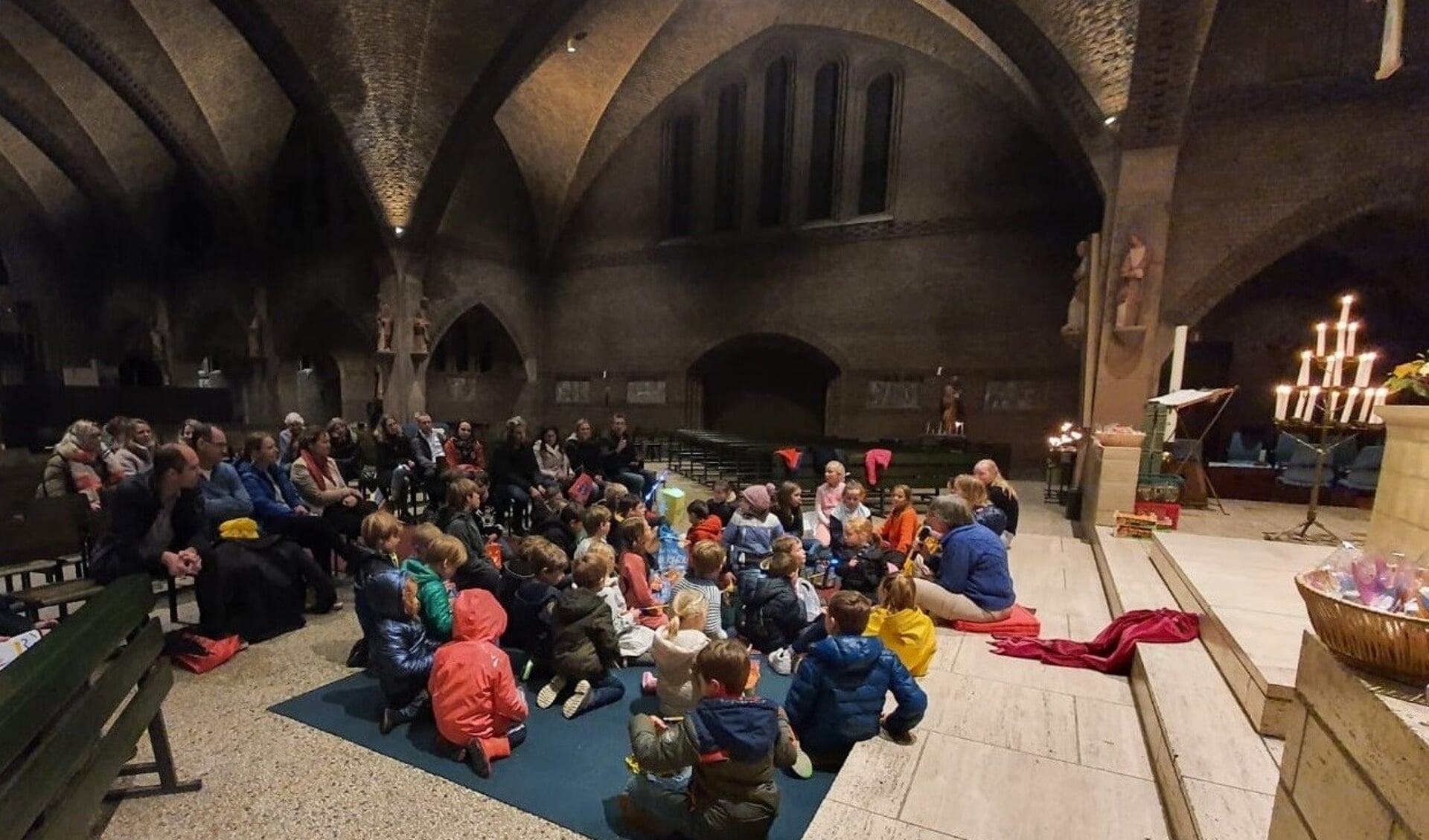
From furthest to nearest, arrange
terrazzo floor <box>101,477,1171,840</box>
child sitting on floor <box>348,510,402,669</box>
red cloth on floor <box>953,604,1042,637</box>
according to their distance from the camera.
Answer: red cloth on floor <box>953,604,1042,637</box>, child sitting on floor <box>348,510,402,669</box>, terrazzo floor <box>101,477,1171,840</box>

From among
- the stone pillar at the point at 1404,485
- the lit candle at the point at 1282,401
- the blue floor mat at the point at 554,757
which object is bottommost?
the blue floor mat at the point at 554,757

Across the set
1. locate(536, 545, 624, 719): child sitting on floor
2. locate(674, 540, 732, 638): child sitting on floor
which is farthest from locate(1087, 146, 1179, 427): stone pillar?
locate(536, 545, 624, 719): child sitting on floor

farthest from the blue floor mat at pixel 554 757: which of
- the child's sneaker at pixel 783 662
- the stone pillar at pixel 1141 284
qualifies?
the stone pillar at pixel 1141 284

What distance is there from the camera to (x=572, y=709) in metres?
3.06

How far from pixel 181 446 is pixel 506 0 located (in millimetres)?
11020

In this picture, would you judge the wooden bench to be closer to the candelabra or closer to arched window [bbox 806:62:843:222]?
the candelabra

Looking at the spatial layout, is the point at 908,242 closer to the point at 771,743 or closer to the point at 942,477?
the point at 942,477

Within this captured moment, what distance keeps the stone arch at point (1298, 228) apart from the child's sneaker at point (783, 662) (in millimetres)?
7849

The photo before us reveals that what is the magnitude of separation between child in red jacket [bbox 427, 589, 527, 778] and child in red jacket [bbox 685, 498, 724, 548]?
2.14 meters

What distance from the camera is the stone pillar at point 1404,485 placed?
3.14 metres

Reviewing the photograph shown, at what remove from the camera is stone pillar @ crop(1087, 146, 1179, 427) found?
25.2ft

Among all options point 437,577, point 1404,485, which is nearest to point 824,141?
point 1404,485

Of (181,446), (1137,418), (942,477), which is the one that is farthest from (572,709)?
(1137,418)

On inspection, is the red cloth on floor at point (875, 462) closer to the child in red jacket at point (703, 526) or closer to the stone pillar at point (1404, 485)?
the child in red jacket at point (703, 526)
